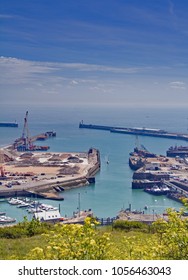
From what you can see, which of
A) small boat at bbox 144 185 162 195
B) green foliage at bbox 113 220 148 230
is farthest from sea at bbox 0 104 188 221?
green foliage at bbox 113 220 148 230

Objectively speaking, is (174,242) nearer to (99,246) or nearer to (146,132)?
(99,246)

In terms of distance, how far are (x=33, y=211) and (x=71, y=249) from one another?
7.02m

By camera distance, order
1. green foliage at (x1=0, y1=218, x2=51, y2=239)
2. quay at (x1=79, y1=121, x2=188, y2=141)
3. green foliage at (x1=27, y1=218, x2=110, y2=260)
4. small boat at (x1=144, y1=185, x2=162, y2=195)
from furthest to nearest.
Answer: quay at (x1=79, y1=121, x2=188, y2=141)
small boat at (x1=144, y1=185, x2=162, y2=195)
green foliage at (x1=0, y1=218, x2=51, y2=239)
green foliage at (x1=27, y1=218, x2=110, y2=260)

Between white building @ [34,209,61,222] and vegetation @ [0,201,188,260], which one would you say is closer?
vegetation @ [0,201,188,260]

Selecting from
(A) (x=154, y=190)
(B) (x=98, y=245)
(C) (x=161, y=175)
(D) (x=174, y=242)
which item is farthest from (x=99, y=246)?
(C) (x=161, y=175)

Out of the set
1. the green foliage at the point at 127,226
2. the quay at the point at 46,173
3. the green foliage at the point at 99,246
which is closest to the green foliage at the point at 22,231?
the green foliage at the point at 127,226

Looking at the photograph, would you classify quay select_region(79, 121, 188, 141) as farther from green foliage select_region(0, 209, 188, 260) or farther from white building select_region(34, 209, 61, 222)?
green foliage select_region(0, 209, 188, 260)

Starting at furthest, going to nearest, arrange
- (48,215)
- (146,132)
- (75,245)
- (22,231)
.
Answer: (146,132), (48,215), (22,231), (75,245)

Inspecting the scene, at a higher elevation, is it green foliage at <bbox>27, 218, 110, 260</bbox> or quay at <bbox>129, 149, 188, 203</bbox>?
green foliage at <bbox>27, 218, 110, 260</bbox>

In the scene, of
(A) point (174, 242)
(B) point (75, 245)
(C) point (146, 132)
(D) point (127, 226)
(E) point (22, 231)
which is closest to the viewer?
(B) point (75, 245)

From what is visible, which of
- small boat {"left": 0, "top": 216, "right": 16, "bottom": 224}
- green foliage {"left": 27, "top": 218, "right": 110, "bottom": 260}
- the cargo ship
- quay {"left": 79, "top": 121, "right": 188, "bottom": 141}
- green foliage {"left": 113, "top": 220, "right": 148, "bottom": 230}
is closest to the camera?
green foliage {"left": 27, "top": 218, "right": 110, "bottom": 260}

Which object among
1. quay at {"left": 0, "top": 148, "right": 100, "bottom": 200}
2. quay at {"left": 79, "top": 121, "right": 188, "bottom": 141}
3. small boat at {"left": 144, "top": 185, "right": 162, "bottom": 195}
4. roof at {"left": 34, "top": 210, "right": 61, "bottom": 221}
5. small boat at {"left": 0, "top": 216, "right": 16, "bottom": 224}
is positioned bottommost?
small boat at {"left": 0, "top": 216, "right": 16, "bottom": 224}

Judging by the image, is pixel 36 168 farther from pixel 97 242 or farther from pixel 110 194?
pixel 97 242

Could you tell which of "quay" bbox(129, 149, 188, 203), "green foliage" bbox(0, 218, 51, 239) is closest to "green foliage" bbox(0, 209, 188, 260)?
"green foliage" bbox(0, 218, 51, 239)
